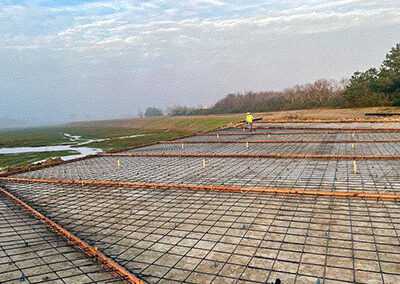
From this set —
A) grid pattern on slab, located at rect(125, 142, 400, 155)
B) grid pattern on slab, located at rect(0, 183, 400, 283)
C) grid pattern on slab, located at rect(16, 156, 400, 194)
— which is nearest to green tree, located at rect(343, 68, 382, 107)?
grid pattern on slab, located at rect(125, 142, 400, 155)

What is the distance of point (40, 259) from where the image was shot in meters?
5.07

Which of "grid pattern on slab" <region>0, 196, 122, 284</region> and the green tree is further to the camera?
the green tree

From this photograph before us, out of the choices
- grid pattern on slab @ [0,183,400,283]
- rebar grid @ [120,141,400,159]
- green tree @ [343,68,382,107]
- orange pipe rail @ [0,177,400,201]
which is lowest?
grid pattern on slab @ [0,183,400,283]

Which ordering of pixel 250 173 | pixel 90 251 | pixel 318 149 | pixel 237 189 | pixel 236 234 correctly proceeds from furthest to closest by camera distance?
pixel 318 149 → pixel 250 173 → pixel 237 189 → pixel 236 234 → pixel 90 251

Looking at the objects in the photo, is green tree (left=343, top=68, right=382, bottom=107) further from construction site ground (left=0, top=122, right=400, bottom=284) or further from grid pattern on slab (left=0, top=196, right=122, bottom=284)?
grid pattern on slab (left=0, top=196, right=122, bottom=284)

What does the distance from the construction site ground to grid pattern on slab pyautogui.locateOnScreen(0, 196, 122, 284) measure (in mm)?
20

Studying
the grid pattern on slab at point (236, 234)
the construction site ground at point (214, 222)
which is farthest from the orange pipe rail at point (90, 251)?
the grid pattern on slab at point (236, 234)

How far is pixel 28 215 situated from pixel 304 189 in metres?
7.39

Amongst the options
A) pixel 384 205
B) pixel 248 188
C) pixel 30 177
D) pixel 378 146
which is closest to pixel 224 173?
pixel 248 188

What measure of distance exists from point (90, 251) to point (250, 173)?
648 cm

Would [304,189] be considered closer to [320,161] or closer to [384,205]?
[384,205]

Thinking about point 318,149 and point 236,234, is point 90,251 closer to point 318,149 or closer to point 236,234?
point 236,234

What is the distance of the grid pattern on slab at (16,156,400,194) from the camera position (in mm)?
8680

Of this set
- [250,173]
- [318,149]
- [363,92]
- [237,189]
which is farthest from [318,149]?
[363,92]
